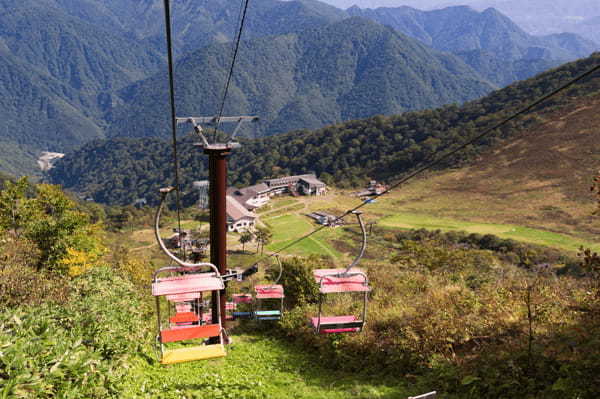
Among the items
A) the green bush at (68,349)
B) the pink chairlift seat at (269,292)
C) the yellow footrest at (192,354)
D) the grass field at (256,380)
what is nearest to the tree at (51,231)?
the pink chairlift seat at (269,292)

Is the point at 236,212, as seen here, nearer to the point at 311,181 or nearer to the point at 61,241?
the point at 311,181

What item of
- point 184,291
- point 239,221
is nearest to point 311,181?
point 239,221

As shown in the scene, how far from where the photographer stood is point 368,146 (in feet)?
348

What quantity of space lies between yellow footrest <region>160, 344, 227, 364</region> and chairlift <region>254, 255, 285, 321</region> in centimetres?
475

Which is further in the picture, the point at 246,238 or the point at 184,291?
the point at 246,238

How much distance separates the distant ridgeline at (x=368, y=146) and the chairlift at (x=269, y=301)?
57.1m

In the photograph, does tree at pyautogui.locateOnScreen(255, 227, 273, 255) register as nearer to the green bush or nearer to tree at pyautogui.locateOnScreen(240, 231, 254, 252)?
tree at pyautogui.locateOnScreen(240, 231, 254, 252)

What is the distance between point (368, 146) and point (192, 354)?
103 metres

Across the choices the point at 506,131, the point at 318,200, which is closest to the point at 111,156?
the point at 318,200

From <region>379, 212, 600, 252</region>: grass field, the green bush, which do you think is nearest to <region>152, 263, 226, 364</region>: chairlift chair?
the green bush

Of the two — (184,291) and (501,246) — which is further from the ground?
(184,291)

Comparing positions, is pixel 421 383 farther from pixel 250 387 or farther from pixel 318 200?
pixel 318 200

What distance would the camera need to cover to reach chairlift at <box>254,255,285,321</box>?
11.9 m

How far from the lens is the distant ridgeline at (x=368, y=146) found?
87188 mm
